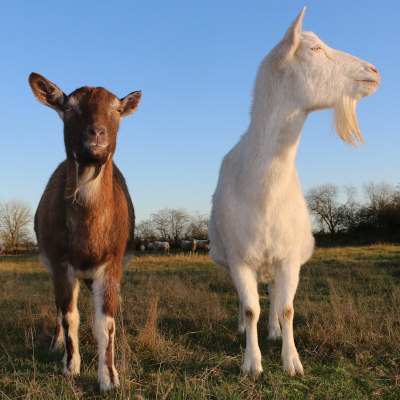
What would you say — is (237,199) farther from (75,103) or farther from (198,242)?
(198,242)

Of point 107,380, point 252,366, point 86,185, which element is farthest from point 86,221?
point 252,366

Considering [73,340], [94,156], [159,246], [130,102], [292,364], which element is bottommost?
[159,246]

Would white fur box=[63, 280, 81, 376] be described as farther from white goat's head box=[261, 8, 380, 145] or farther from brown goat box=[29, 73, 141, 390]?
white goat's head box=[261, 8, 380, 145]

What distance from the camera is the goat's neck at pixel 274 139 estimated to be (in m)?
4.53

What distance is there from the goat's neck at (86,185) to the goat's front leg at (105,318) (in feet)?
2.32

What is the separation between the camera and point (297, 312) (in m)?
6.79

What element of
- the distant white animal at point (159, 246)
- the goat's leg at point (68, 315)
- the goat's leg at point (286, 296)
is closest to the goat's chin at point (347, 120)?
the goat's leg at point (286, 296)

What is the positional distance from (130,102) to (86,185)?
1.04 metres

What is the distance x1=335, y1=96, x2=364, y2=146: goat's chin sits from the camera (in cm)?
460

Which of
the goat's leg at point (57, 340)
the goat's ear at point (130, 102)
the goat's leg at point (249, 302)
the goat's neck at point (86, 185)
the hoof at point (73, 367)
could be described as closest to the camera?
the goat's neck at point (86, 185)

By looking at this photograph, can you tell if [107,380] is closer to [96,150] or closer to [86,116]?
[96,150]

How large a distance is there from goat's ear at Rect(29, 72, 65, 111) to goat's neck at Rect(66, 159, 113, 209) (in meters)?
0.59

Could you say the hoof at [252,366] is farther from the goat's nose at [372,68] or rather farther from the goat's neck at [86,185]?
the goat's nose at [372,68]

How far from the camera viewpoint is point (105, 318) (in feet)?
14.8
